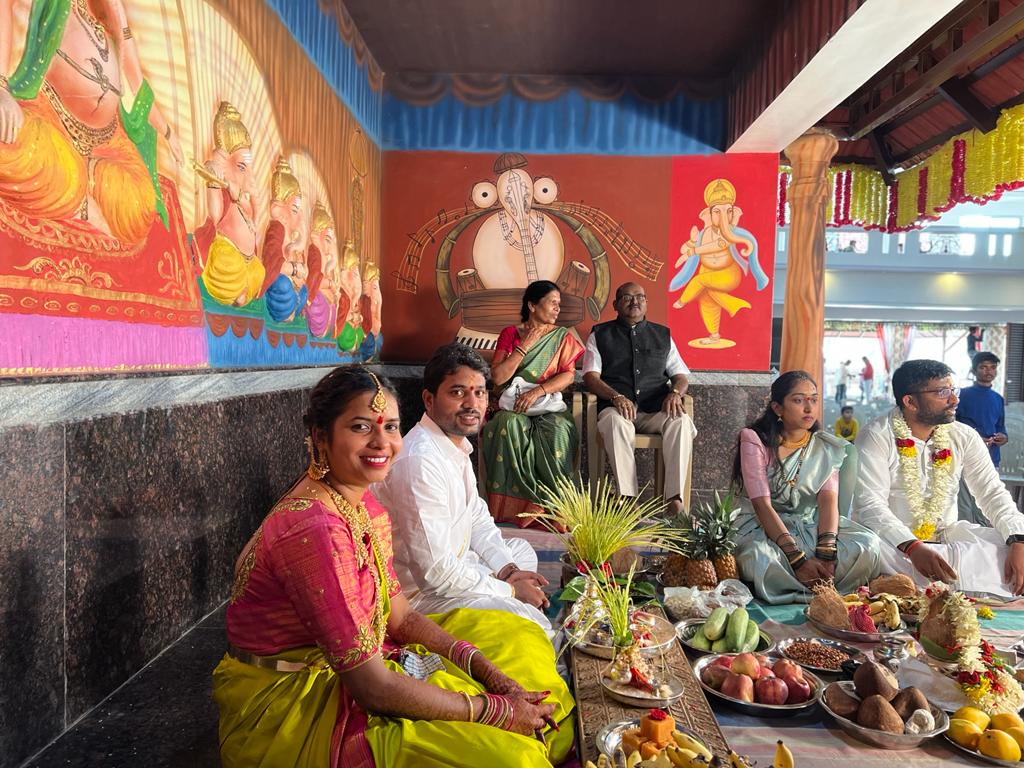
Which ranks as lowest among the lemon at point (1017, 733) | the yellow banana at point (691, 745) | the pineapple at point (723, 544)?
the lemon at point (1017, 733)

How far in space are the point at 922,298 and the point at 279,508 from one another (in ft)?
45.9

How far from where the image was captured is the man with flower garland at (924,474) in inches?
137

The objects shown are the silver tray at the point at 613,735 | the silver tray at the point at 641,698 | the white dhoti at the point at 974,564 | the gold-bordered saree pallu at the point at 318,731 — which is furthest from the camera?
the white dhoti at the point at 974,564

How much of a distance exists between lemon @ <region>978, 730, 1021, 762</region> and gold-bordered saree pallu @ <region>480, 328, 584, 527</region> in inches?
117

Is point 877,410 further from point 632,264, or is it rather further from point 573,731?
point 573,731

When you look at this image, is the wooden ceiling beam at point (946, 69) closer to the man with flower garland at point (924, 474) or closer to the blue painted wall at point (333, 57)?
the man with flower garland at point (924, 474)

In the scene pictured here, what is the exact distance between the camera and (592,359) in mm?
5180

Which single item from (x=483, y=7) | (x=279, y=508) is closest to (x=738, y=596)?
(x=279, y=508)

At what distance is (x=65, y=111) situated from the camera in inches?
81.4

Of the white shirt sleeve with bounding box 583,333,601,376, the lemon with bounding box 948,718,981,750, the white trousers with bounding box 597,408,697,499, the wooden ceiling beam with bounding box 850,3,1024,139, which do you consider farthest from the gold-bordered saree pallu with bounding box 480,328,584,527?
the wooden ceiling beam with bounding box 850,3,1024,139

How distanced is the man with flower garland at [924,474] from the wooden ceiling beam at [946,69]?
2.26m

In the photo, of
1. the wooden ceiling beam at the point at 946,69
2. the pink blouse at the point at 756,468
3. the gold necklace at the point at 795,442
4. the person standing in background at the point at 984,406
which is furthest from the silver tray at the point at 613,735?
the person standing in background at the point at 984,406

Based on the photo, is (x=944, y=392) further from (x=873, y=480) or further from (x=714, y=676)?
(x=714, y=676)

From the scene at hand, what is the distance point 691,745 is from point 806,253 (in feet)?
18.0
